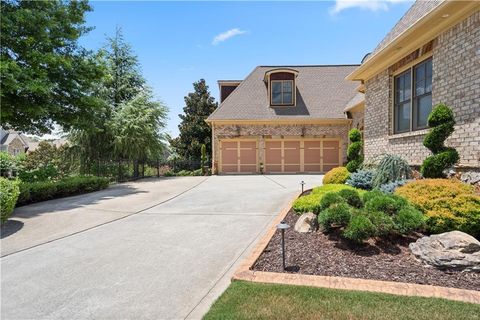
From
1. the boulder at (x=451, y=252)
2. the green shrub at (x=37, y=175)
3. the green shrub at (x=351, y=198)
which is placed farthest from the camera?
the green shrub at (x=37, y=175)

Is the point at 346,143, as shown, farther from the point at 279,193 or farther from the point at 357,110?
the point at 279,193

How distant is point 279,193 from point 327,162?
1020 cm

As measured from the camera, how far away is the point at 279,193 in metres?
9.66

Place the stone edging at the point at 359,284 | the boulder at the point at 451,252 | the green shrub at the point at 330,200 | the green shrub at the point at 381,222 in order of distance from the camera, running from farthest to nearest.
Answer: the green shrub at the point at 330,200, the green shrub at the point at 381,222, the boulder at the point at 451,252, the stone edging at the point at 359,284

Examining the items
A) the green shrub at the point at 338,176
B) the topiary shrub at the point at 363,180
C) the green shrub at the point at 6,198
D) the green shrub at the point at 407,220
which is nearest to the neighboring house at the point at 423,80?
the topiary shrub at the point at 363,180

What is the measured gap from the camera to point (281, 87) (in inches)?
755

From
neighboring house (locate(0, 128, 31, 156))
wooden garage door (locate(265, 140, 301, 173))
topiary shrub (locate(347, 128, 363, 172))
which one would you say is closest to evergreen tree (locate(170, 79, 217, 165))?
wooden garage door (locate(265, 140, 301, 173))

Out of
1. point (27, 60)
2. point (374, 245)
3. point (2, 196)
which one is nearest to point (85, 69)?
point (27, 60)

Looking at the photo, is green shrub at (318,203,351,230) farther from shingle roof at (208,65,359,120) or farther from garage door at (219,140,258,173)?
garage door at (219,140,258,173)

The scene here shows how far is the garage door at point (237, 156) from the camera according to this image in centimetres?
1880

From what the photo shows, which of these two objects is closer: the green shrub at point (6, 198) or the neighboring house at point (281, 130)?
the green shrub at point (6, 198)

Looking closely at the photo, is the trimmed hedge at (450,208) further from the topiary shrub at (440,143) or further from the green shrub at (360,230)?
the topiary shrub at (440,143)

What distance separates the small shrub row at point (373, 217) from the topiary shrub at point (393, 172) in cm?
290

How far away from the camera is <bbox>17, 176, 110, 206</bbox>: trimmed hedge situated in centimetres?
862
